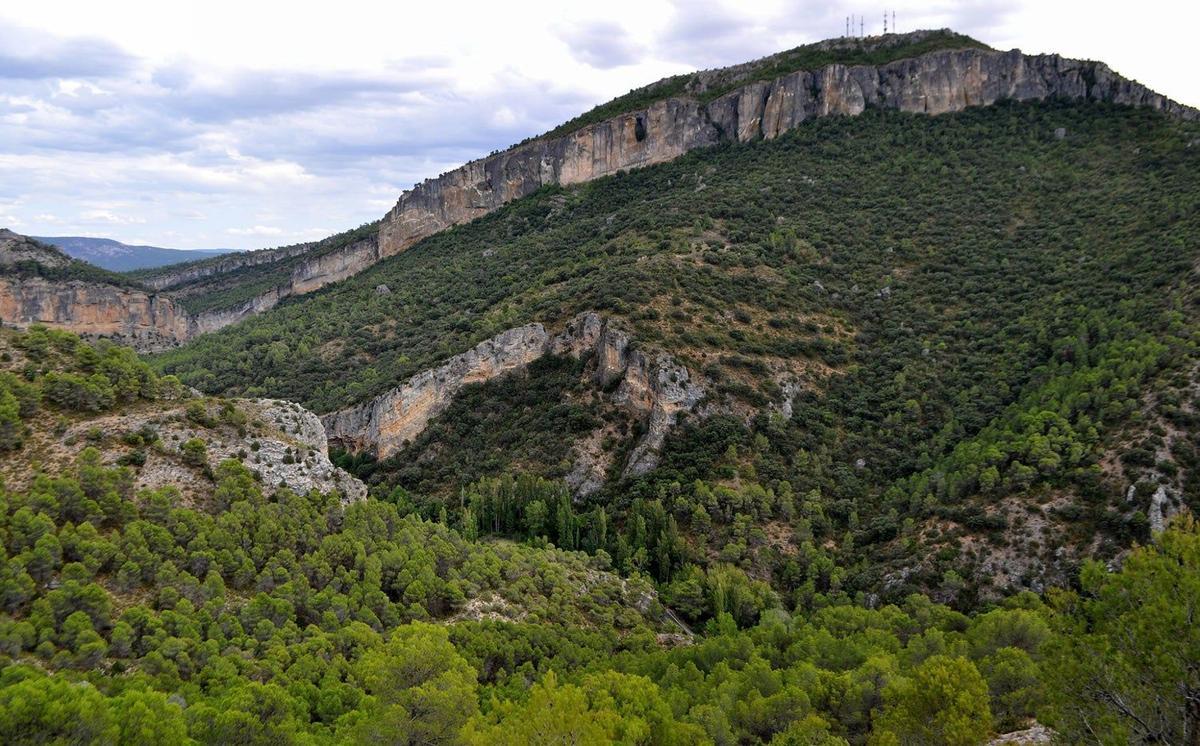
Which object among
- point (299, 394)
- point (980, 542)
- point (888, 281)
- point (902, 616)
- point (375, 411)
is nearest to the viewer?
point (902, 616)

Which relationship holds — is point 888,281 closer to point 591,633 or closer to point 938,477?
point 938,477

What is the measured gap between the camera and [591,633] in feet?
147

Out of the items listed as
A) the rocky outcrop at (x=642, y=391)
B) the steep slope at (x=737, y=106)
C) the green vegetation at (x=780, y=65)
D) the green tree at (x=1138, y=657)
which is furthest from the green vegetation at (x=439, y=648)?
the green vegetation at (x=780, y=65)

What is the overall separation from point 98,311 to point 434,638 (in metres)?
→ 169

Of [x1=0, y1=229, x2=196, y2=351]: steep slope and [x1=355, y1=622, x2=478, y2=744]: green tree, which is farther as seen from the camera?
[x1=0, y1=229, x2=196, y2=351]: steep slope

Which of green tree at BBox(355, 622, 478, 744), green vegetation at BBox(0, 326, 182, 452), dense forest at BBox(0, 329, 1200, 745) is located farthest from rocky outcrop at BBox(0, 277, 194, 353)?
green tree at BBox(355, 622, 478, 744)

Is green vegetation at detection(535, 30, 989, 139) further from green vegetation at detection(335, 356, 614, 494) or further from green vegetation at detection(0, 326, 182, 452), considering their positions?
green vegetation at detection(0, 326, 182, 452)

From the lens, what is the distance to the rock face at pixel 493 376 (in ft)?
231

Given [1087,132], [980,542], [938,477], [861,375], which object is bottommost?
[980,542]

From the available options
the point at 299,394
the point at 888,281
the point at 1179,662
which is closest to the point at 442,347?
the point at 299,394

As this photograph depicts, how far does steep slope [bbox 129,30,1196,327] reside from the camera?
11356cm

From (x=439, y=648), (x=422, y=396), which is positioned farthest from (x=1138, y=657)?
(x=422, y=396)

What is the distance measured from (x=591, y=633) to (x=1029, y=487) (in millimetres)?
34130

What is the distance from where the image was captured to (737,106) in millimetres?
128750
